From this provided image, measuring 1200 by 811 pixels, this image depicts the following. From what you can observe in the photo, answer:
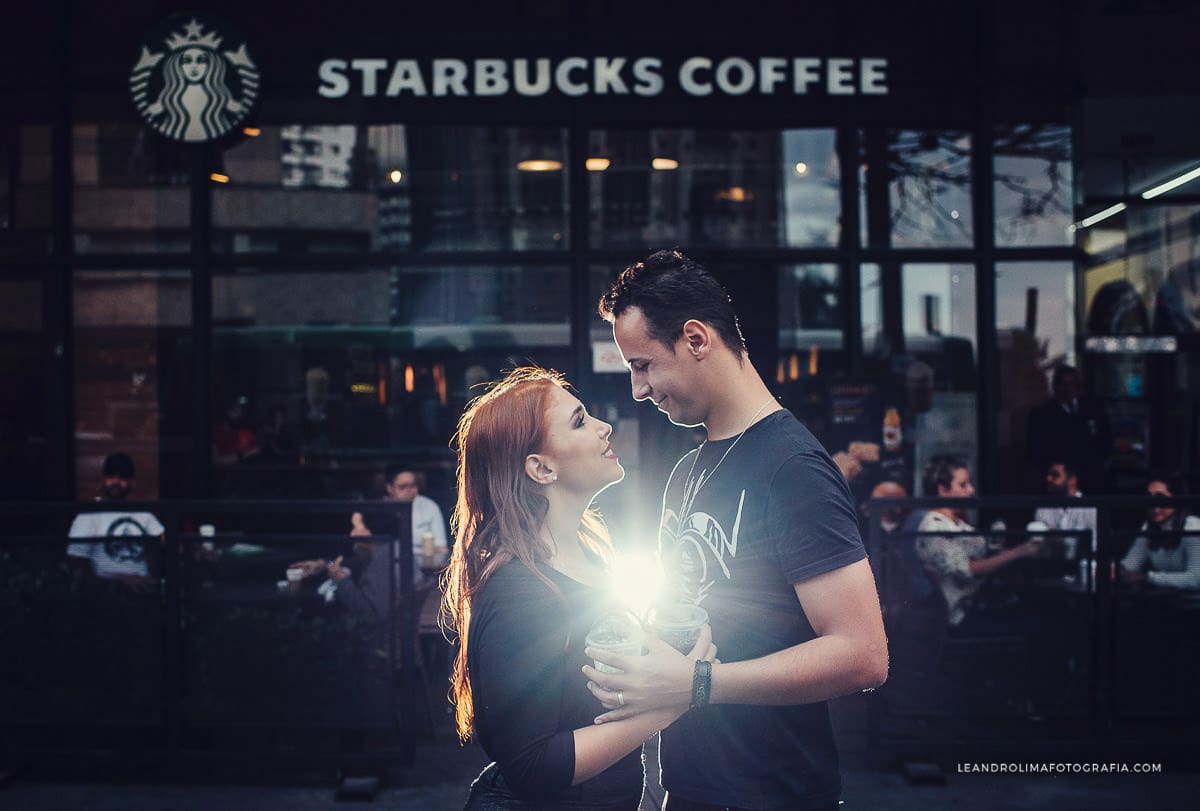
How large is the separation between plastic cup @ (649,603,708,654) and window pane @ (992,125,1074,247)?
7.48m

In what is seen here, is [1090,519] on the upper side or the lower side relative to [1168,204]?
lower

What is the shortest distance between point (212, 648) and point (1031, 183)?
7.09 m

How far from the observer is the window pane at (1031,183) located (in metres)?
8.73

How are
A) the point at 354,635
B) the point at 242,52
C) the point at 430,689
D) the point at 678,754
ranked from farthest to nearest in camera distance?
the point at 242,52, the point at 430,689, the point at 354,635, the point at 678,754

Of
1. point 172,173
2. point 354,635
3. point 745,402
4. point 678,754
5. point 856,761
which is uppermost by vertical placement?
point 172,173

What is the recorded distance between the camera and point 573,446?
2.30 m

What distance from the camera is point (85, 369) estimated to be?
8.95 m

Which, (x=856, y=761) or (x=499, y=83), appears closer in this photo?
(x=856, y=761)

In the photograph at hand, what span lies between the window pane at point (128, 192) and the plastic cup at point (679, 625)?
25.5 feet

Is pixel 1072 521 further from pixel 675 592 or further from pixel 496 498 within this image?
pixel 496 498

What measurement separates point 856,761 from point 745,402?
4.10 m

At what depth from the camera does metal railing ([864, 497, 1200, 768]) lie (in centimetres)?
561

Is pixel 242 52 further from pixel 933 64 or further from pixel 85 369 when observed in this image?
pixel 933 64

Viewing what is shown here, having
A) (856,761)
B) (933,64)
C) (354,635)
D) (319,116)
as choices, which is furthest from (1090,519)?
(319,116)
